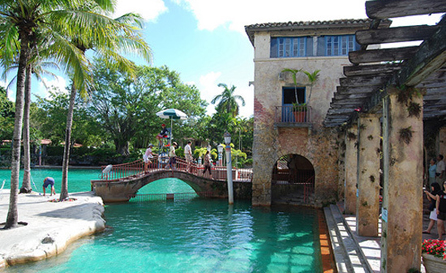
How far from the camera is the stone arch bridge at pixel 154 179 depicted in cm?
1711

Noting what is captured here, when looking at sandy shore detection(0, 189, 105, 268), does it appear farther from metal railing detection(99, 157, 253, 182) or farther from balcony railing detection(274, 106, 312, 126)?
balcony railing detection(274, 106, 312, 126)

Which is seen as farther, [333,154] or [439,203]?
[333,154]

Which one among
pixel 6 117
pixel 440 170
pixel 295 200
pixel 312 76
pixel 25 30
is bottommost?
pixel 295 200

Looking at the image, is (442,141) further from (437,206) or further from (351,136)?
(437,206)

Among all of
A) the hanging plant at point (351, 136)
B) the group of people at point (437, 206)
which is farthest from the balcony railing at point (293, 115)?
the group of people at point (437, 206)

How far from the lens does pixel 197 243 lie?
33.9 ft

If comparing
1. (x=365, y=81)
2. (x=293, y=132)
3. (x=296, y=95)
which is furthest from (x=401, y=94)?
(x=293, y=132)

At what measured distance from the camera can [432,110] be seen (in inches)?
397

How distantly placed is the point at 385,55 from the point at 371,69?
2.07 feet

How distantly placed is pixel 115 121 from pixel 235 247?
102ft

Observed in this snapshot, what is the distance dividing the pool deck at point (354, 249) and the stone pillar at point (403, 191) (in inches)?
36.4

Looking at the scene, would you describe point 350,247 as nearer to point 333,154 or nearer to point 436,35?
point 436,35

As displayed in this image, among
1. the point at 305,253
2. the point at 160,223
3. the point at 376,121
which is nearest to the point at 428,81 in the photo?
the point at 376,121

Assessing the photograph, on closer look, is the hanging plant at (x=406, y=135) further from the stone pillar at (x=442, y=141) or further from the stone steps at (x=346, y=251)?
the stone pillar at (x=442, y=141)
